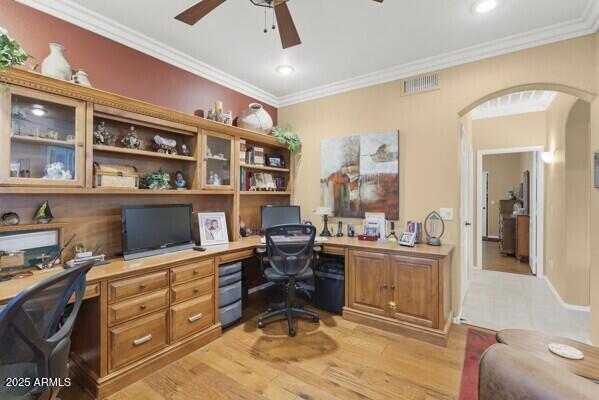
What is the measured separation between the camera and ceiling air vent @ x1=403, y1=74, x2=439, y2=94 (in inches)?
119

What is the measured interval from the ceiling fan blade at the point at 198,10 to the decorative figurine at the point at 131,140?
3.85 ft

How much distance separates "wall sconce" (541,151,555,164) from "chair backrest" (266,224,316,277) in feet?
12.6

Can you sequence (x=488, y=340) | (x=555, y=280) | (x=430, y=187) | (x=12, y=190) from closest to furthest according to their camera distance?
(x=12, y=190) < (x=488, y=340) < (x=430, y=187) < (x=555, y=280)

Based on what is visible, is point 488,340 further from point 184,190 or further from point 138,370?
point 184,190

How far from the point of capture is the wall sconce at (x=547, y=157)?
4020mm

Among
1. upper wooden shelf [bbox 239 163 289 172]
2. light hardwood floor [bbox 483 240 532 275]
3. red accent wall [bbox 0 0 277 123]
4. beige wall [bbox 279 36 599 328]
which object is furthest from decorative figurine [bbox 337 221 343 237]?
light hardwood floor [bbox 483 240 532 275]

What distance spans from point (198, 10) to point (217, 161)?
1.56 m

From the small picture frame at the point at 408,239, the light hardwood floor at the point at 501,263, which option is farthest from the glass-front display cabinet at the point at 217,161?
the light hardwood floor at the point at 501,263

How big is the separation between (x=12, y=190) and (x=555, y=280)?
584cm

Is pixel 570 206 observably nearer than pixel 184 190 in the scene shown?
No

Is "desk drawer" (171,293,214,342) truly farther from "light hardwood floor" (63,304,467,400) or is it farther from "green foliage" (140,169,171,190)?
"green foliage" (140,169,171,190)

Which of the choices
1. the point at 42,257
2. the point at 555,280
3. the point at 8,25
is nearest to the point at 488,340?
the point at 555,280

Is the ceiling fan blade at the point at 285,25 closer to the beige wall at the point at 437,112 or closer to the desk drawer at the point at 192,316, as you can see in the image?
the beige wall at the point at 437,112

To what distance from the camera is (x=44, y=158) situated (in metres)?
1.95
